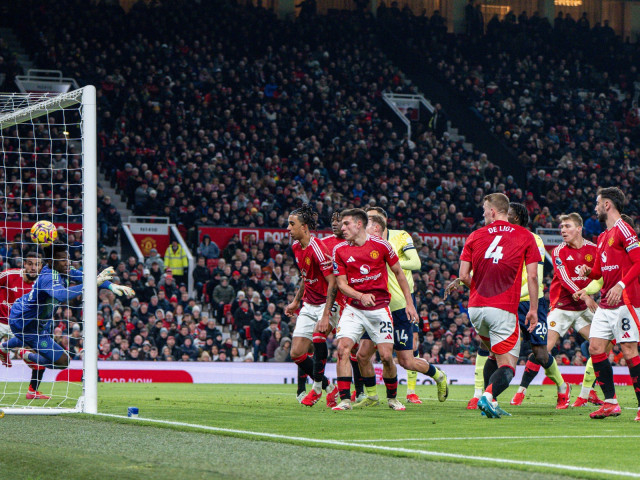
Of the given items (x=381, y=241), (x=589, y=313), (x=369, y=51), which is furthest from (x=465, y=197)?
(x=381, y=241)

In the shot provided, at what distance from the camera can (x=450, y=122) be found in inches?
1519

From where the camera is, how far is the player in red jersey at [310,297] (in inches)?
474

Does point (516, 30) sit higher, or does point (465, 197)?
point (516, 30)

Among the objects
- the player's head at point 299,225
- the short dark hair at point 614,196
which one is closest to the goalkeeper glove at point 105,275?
the player's head at point 299,225

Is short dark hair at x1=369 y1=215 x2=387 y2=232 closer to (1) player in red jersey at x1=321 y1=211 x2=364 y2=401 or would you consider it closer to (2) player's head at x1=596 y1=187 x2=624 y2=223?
(1) player in red jersey at x1=321 y1=211 x2=364 y2=401

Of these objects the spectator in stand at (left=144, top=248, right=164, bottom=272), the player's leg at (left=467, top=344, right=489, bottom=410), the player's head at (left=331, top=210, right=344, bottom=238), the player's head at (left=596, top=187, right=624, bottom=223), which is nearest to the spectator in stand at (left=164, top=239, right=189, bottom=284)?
the spectator in stand at (left=144, top=248, right=164, bottom=272)

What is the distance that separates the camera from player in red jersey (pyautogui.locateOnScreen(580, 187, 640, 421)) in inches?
389

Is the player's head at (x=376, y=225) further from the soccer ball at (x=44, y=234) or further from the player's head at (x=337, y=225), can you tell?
the soccer ball at (x=44, y=234)

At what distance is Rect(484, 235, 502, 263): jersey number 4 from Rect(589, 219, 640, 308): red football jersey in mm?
1065

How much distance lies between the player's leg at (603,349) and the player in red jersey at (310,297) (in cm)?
325

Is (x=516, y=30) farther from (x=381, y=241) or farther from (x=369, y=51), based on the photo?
(x=381, y=241)

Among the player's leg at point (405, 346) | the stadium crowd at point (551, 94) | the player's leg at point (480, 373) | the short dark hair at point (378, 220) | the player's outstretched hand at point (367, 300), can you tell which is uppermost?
the stadium crowd at point (551, 94)

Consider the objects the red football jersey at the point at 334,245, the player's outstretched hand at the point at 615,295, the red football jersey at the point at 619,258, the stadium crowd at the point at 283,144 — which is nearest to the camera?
the player's outstretched hand at the point at 615,295

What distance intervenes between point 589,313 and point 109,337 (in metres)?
12.3
